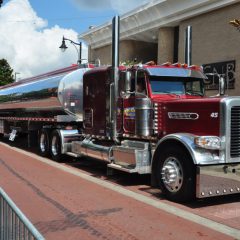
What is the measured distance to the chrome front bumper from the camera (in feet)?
26.6

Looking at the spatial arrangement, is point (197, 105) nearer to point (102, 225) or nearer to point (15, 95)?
point (102, 225)

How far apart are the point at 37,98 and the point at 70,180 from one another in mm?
7051

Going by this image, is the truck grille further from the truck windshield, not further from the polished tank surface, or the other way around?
the polished tank surface

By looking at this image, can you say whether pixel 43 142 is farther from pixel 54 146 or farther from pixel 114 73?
pixel 114 73

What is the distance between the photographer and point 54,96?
15.8 m

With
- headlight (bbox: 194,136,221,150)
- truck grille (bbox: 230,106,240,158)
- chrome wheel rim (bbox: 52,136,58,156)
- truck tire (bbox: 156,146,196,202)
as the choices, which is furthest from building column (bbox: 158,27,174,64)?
headlight (bbox: 194,136,221,150)

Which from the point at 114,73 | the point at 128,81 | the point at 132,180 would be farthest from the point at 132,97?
the point at 132,180

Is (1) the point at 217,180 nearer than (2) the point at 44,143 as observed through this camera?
Yes

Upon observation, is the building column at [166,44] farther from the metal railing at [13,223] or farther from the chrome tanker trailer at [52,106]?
the metal railing at [13,223]

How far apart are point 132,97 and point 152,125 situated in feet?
3.39

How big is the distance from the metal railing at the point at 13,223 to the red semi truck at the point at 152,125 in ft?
14.7

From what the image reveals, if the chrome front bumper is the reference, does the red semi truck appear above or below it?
above

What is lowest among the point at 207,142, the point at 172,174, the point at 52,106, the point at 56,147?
the point at 56,147

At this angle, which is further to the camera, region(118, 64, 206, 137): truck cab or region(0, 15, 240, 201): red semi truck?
region(118, 64, 206, 137): truck cab
